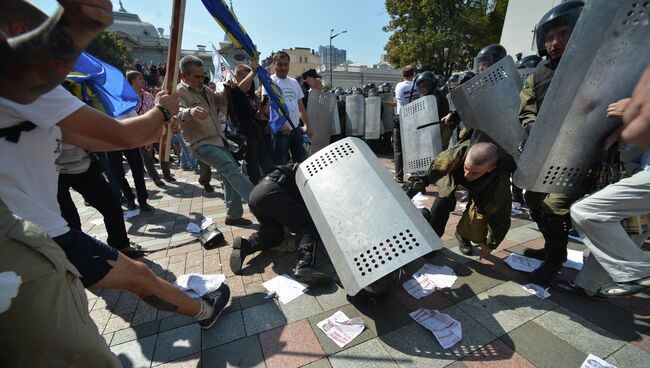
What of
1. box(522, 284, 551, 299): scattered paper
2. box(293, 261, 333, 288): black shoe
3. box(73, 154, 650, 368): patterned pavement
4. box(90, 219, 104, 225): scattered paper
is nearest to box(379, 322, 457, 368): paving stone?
box(73, 154, 650, 368): patterned pavement

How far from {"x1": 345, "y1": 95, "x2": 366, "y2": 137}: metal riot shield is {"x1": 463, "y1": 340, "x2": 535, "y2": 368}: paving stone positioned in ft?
20.3

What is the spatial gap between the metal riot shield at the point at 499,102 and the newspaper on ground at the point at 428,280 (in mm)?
1447

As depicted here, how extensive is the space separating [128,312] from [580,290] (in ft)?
→ 11.5

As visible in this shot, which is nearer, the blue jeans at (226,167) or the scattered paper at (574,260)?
the scattered paper at (574,260)

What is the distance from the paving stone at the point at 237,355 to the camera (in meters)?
1.67

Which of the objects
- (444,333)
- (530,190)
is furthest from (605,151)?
(444,333)

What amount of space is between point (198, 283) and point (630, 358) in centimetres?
304

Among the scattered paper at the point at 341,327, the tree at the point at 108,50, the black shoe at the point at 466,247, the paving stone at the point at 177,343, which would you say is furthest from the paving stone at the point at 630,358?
the tree at the point at 108,50

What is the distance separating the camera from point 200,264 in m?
2.84

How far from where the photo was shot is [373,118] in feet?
24.0

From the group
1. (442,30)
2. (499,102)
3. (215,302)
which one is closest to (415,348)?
(215,302)

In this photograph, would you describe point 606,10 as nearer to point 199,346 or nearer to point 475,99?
point 475,99

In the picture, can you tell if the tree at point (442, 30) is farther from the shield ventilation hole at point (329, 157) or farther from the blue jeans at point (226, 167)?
the shield ventilation hole at point (329, 157)

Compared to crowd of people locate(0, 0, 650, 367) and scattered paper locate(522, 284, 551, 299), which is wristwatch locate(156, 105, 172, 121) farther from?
scattered paper locate(522, 284, 551, 299)
